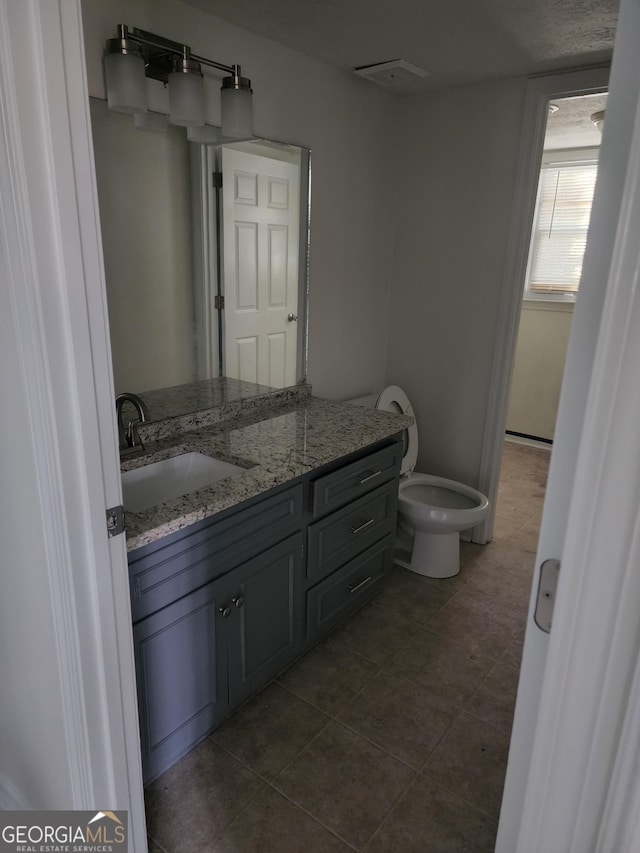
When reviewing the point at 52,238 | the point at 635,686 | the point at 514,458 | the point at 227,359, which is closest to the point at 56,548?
the point at 52,238

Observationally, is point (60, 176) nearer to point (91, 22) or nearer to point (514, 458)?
point (91, 22)

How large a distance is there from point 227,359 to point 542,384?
3.29 m

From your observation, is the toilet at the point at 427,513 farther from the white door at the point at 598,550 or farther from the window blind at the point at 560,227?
the window blind at the point at 560,227

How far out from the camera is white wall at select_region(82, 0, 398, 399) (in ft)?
6.54

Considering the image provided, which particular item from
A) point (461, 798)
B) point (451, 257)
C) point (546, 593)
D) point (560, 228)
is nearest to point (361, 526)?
point (461, 798)

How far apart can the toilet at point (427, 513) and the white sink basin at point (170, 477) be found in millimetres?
1071

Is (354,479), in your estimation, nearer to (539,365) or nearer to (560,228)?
(539,365)

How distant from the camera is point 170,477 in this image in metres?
1.93

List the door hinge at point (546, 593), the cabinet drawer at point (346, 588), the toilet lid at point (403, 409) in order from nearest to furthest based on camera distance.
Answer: the door hinge at point (546, 593) → the cabinet drawer at point (346, 588) → the toilet lid at point (403, 409)

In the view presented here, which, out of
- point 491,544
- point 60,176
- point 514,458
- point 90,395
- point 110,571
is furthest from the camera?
point 514,458

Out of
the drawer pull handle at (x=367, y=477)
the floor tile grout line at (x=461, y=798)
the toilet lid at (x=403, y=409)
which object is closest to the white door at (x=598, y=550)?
the floor tile grout line at (x=461, y=798)

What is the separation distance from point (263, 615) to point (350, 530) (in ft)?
1.71

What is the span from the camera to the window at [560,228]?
14.5 ft

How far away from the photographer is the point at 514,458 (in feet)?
14.9
